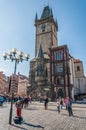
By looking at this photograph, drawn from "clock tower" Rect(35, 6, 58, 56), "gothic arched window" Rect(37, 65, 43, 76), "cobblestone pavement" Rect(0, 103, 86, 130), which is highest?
"clock tower" Rect(35, 6, 58, 56)

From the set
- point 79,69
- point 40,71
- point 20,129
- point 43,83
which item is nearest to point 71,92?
point 43,83

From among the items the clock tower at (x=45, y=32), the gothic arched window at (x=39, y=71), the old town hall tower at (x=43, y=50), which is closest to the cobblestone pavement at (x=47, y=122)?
the old town hall tower at (x=43, y=50)

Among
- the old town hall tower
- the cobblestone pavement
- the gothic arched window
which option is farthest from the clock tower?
the cobblestone pavement

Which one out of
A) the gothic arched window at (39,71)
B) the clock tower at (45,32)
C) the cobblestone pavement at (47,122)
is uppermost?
the clock tower at (45,32)

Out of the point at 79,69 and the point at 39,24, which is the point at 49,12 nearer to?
the point at 39,24

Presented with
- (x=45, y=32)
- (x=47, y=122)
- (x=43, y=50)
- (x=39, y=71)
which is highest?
(x=45, y=32)

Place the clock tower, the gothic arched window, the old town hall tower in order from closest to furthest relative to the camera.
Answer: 1. the old town hall tower
2. the gothic arched window
3. the clock tower

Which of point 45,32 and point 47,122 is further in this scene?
point 45,32

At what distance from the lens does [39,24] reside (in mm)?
56938

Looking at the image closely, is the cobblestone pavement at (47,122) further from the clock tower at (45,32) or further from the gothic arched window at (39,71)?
the clock tower at (45,32)

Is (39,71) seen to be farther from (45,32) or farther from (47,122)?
(47,122)

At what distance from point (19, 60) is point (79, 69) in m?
47.6

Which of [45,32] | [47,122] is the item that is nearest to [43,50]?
[45,32]

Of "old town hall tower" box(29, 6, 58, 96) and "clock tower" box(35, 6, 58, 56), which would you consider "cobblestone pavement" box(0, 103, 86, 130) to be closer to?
"old town hall tower" box(29, 6, 58, 96)
